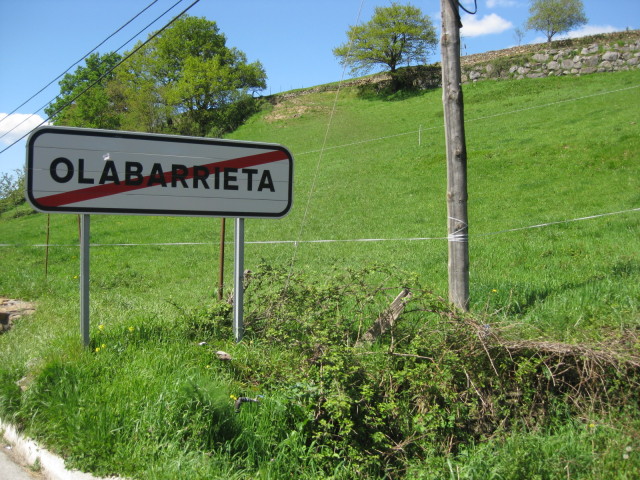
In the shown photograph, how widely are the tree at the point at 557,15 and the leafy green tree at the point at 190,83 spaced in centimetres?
3202

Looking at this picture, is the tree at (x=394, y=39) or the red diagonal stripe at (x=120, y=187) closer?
the red diagonal stripe at (x=120, y=187)

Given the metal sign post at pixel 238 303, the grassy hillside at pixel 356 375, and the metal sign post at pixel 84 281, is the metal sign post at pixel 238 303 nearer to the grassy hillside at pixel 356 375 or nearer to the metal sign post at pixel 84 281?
the grassy hillside at pixel 356 375

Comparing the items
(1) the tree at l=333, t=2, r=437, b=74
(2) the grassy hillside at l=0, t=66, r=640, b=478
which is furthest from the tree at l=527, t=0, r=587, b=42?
(2) the grassy hillside at l=0, t=66, r=640, b=478

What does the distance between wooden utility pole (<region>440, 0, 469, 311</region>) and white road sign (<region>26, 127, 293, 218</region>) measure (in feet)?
5.47

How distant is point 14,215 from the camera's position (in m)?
30.7

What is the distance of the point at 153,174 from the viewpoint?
16.0 feet

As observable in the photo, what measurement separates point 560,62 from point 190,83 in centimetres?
2998

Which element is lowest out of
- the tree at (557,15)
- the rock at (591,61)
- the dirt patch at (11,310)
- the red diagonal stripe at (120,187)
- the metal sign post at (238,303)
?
the dirt patch at (11,310)

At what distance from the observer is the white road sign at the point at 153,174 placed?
452 centimetres

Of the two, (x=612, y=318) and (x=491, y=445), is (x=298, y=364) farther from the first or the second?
(x=612, y=318)

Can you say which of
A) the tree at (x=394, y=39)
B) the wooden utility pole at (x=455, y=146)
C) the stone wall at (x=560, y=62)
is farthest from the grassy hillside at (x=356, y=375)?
the tree at (x=394, y=39)

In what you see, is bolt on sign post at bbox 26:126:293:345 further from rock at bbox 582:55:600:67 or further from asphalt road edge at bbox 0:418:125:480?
rock at bbox 582:55:600:67

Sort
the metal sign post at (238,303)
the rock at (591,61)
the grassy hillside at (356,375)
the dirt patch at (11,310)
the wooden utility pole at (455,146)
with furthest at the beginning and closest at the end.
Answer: the rock at (591,61)
the dirt patch at (11,310)
the wooden utility pole at (455,146)
the metal sign post at (238,303)
the grassy hillside at (356,375)

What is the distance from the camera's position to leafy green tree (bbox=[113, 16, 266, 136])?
47219 mm
